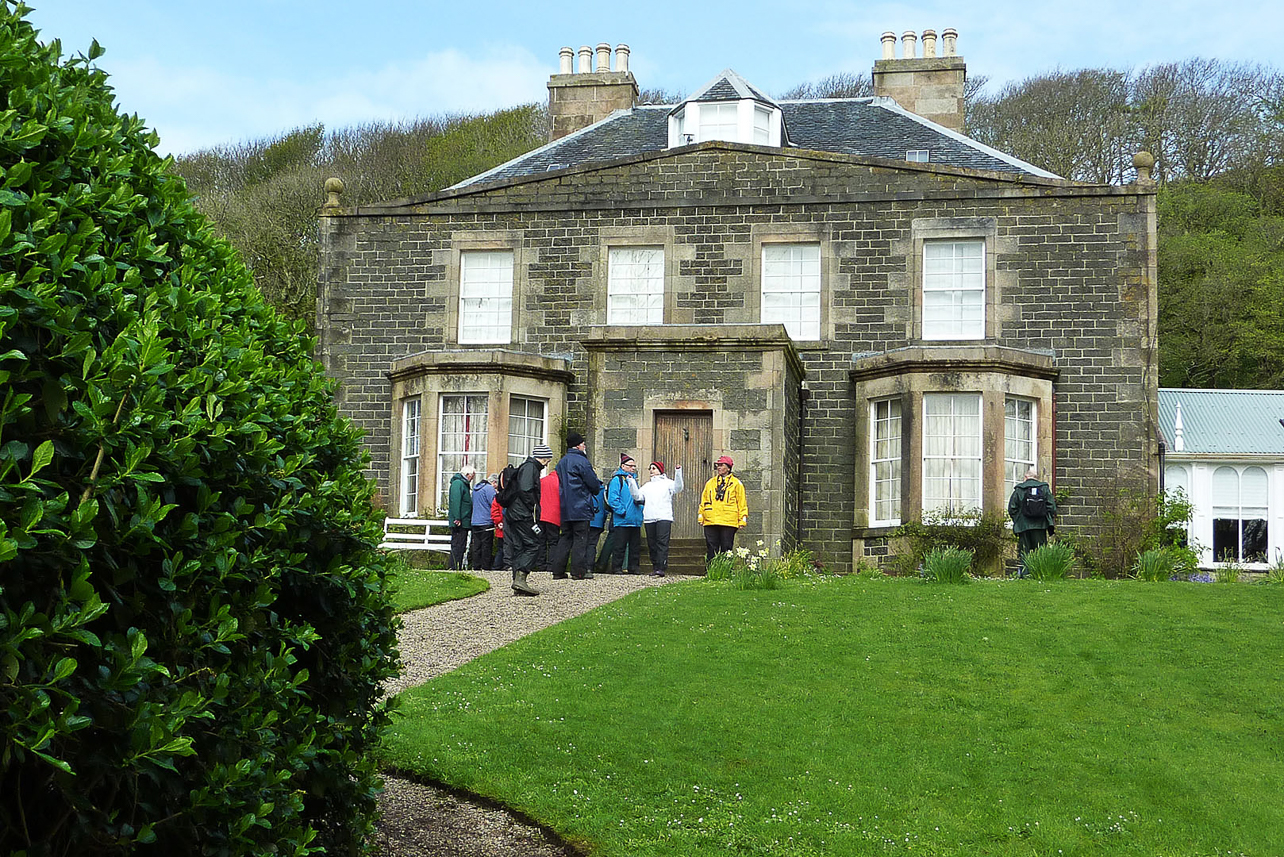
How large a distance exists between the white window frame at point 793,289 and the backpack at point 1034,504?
21.5 feet

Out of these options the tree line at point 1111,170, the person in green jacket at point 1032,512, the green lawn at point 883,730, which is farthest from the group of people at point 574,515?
the tree line at point 1111,170

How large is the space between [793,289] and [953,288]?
2665mm

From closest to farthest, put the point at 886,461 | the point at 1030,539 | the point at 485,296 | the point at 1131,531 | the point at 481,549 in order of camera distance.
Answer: the point at 1030,539 < the point at 481,549 < the point at 1131,531 < the point at 886,461 < the point at 485,296

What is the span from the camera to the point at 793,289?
23344 mm

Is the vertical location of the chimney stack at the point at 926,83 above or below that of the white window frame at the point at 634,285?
above

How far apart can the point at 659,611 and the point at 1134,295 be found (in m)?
12.5

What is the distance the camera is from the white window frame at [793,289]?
23266 millimetres

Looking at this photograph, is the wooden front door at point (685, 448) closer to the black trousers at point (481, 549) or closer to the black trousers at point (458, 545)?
the black trousers at point (481, 549)

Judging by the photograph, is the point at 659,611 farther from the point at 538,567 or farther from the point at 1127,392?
the point at 1127,392

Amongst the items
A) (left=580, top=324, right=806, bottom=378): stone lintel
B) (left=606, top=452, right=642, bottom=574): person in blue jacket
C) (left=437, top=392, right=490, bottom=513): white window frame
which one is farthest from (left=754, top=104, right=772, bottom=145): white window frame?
(left=606, top=452, right=642, bottom=574): person in blue jacket

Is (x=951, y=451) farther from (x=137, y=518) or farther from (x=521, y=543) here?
(x=137, y=518)

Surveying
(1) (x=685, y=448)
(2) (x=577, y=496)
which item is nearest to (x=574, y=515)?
(2) (x=577, y=496)

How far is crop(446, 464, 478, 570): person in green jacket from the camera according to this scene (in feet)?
65.1

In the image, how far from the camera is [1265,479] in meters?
26.0
